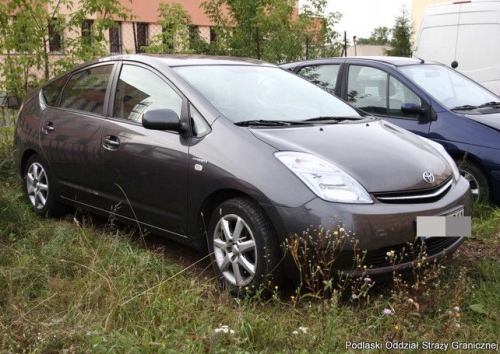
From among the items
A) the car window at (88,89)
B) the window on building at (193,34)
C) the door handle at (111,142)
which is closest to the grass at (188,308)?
the door handle at (111,142)

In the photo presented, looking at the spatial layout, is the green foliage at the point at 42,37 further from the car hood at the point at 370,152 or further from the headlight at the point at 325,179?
the headlight at the point at 325,179

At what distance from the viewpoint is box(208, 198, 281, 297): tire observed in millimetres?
3602

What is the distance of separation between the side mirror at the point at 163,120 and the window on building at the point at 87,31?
4.28 metres

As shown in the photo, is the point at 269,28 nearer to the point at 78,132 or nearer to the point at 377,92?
the point at 377,92

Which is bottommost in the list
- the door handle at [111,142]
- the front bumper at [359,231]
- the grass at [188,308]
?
the grass at [188,308]

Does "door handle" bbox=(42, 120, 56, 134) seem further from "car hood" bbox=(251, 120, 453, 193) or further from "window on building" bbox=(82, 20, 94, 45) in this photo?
"window on building" bbox=(82, 20, 94, 45)

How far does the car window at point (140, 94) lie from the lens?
176 inches

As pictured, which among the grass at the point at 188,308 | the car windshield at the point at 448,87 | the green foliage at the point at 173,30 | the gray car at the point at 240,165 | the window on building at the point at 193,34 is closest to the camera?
the grass at the point at 188,308

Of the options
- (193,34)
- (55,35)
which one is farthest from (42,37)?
(193,34)

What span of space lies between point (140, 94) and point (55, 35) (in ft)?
13.0

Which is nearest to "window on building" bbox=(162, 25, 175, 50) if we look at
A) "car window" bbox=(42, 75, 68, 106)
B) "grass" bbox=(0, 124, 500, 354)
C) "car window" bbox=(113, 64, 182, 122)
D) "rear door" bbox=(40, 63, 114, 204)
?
"car window" bbox=(42, 75, 68, 106)

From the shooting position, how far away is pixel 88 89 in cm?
535

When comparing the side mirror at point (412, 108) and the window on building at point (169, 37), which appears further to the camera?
the window on building at point (169, 37)

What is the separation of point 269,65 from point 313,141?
5.10 ft
